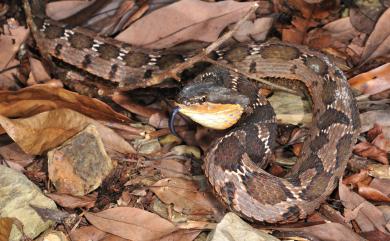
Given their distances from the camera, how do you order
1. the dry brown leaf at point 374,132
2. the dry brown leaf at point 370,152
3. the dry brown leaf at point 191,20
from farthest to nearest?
the dry brown leaf at point 191,20, the dry brown leaf at point 374,132, the dry brown leaf at point 370,152

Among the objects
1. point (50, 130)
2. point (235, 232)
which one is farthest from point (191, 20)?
point (235, 232)

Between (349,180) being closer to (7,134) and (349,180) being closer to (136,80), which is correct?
(136,80)

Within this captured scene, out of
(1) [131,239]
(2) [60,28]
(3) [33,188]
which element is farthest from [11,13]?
(1) [131,239]

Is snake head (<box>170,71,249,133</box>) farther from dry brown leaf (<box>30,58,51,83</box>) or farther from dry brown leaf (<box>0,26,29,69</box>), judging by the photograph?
dry brown leaf (<box>0,26,29,69</box>)

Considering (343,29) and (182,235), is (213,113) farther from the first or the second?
(343,29)

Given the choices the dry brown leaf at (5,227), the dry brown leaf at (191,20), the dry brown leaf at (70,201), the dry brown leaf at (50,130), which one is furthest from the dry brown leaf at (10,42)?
the dry brown leaf at (5,227)

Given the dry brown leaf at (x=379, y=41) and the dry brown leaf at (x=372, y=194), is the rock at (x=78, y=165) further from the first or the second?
the dry brown leaf at (x=379, y=41)

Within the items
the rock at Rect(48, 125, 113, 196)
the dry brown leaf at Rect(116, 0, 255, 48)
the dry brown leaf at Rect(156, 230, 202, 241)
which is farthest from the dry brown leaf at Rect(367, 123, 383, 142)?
the rock at Rect(48, 125, 113, 196)
